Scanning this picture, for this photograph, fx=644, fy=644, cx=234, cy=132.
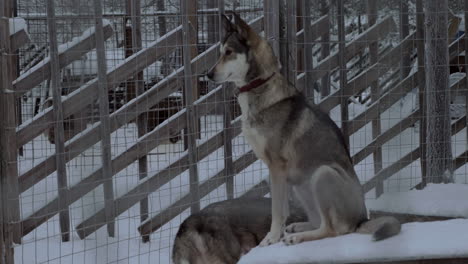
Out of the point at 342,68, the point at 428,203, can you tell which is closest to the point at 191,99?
the point at 342,68

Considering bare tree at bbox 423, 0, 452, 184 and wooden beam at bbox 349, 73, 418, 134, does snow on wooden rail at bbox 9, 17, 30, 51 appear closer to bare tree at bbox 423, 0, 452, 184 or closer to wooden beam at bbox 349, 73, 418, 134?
wooden beam at bbox 349, 73, 418, 134

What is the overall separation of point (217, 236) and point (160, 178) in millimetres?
1280

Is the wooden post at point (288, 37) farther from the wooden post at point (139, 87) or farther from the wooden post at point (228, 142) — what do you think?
the wooden post at point (139, 87)

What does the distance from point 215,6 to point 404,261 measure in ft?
9.12

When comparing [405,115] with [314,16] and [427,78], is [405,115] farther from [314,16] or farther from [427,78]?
[314,16]

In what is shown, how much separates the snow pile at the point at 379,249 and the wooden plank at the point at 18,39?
2.10 metres

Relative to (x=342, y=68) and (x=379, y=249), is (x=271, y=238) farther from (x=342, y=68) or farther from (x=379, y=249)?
(x=342, y=68)

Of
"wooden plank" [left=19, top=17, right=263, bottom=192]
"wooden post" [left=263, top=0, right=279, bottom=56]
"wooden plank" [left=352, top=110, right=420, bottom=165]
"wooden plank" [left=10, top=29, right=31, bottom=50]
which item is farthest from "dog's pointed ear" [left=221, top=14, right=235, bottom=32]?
"wooden plank" [left=352, top=110, right=420, bottom=165]

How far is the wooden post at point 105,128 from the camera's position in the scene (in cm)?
409

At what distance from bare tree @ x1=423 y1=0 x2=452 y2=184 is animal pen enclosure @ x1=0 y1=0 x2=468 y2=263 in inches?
3.1

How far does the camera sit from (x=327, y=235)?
326 cm

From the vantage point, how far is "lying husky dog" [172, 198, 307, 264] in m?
3.45

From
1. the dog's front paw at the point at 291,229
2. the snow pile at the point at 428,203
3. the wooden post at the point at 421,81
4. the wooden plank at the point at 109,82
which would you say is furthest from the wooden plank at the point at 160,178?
the wooden post at the point at 421,81

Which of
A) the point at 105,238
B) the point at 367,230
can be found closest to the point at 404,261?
the point at 367,230
